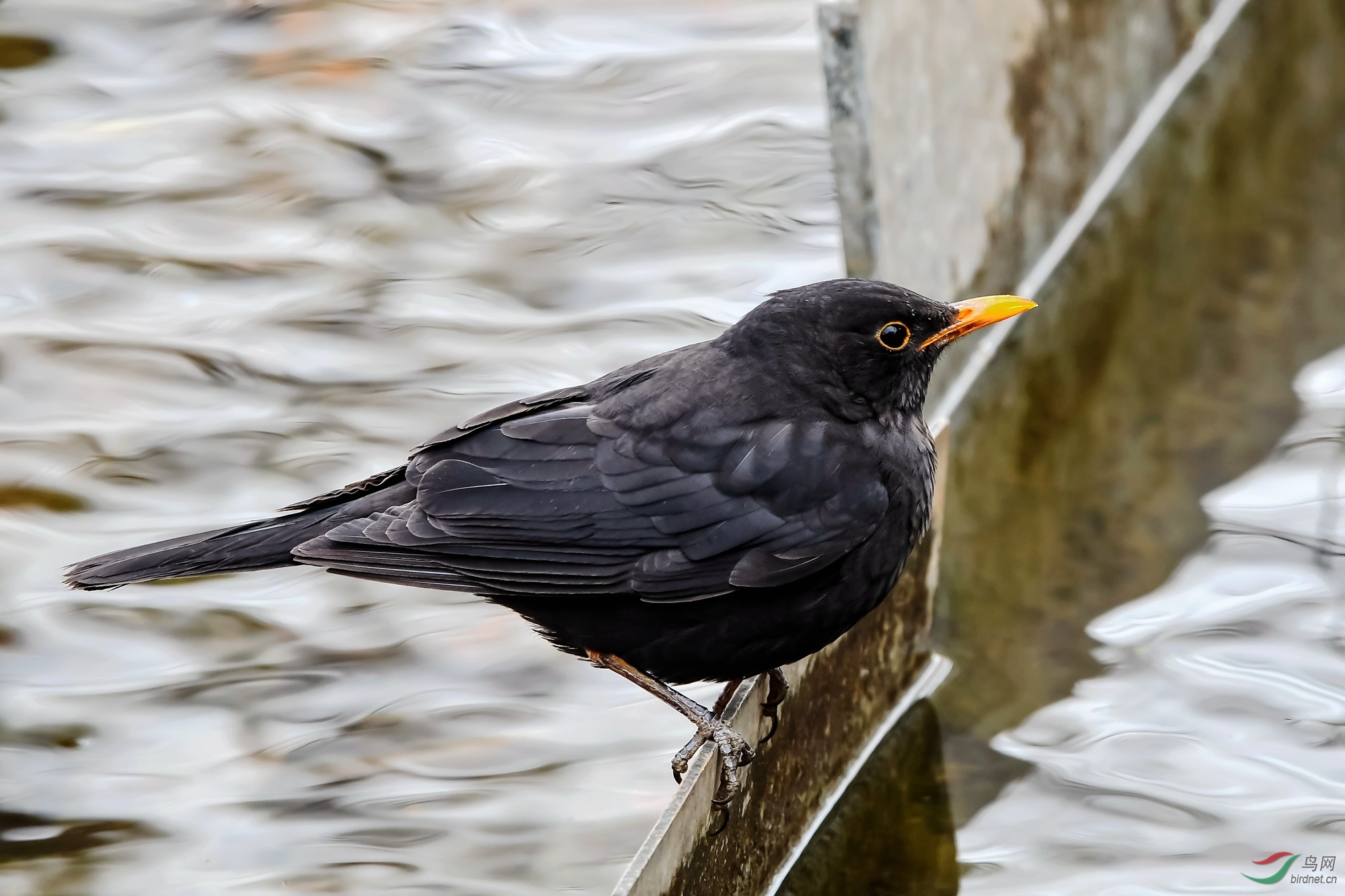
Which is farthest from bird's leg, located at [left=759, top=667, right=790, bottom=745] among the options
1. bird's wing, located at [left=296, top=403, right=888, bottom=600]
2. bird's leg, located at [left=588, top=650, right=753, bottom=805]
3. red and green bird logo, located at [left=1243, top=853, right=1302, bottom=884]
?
red and green bird logo, located at [left=1243, top=853, right=1302, bottom=884]

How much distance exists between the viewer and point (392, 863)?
467 centimetres

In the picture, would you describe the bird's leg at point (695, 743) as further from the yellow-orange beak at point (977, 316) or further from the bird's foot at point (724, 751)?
the yellow-orange beak at point (977, 316)

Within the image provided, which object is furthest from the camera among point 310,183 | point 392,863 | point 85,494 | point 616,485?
point 310,183

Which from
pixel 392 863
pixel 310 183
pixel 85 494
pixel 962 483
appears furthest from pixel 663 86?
pixel 392 863

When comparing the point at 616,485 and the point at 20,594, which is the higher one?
the point at 616,485

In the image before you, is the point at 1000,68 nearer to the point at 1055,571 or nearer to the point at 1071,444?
the point at 1071,444

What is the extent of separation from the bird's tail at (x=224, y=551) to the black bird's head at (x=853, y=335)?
0.94m

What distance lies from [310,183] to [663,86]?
5.98 ft

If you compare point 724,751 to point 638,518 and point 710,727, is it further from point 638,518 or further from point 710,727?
point 638,518

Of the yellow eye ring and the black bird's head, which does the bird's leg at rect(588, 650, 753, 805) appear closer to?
the black bird's head

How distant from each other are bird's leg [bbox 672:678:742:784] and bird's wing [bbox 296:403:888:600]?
0.37 m

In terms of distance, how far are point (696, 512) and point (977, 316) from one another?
829 mm

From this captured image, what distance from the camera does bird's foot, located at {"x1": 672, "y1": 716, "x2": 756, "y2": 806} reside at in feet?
12.6

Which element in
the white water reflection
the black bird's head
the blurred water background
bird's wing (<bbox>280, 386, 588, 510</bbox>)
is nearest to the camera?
the black bird's head
